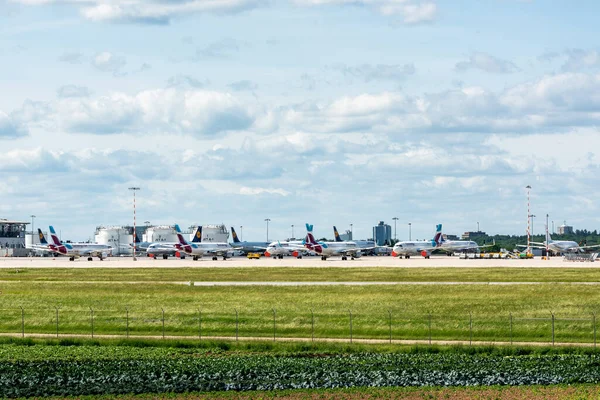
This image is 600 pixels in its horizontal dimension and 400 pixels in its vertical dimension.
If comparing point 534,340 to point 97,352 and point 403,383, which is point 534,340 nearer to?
point 403,383

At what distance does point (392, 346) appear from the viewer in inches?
2331

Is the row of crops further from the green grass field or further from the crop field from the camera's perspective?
the green grass field

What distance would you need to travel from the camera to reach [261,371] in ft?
166

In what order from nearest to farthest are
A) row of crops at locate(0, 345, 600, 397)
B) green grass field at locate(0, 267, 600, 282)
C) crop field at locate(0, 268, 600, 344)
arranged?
row of crops at locate(0, 345, 600, 397), crop field at locate(0, 268, 600, 344), green grass field at locate(0, 267, 600, 282)

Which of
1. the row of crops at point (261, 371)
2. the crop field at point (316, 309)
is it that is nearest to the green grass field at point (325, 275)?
the crop field at point (316, 309)

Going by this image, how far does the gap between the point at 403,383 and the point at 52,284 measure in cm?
7747

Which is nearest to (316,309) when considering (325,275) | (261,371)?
(261,371)

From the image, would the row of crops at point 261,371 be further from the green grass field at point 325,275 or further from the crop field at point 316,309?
the green grass field at point 325,275

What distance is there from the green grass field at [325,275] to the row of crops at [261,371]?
63.1m

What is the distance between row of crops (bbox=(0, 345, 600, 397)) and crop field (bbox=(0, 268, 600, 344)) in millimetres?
9006

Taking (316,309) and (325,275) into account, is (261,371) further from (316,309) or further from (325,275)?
(325,275)

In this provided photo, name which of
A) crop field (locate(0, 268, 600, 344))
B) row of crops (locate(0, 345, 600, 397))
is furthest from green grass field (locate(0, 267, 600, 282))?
row of crops (locate(0, 345, 600, 397))

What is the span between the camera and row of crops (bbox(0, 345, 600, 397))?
155ft

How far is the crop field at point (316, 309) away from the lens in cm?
6738
